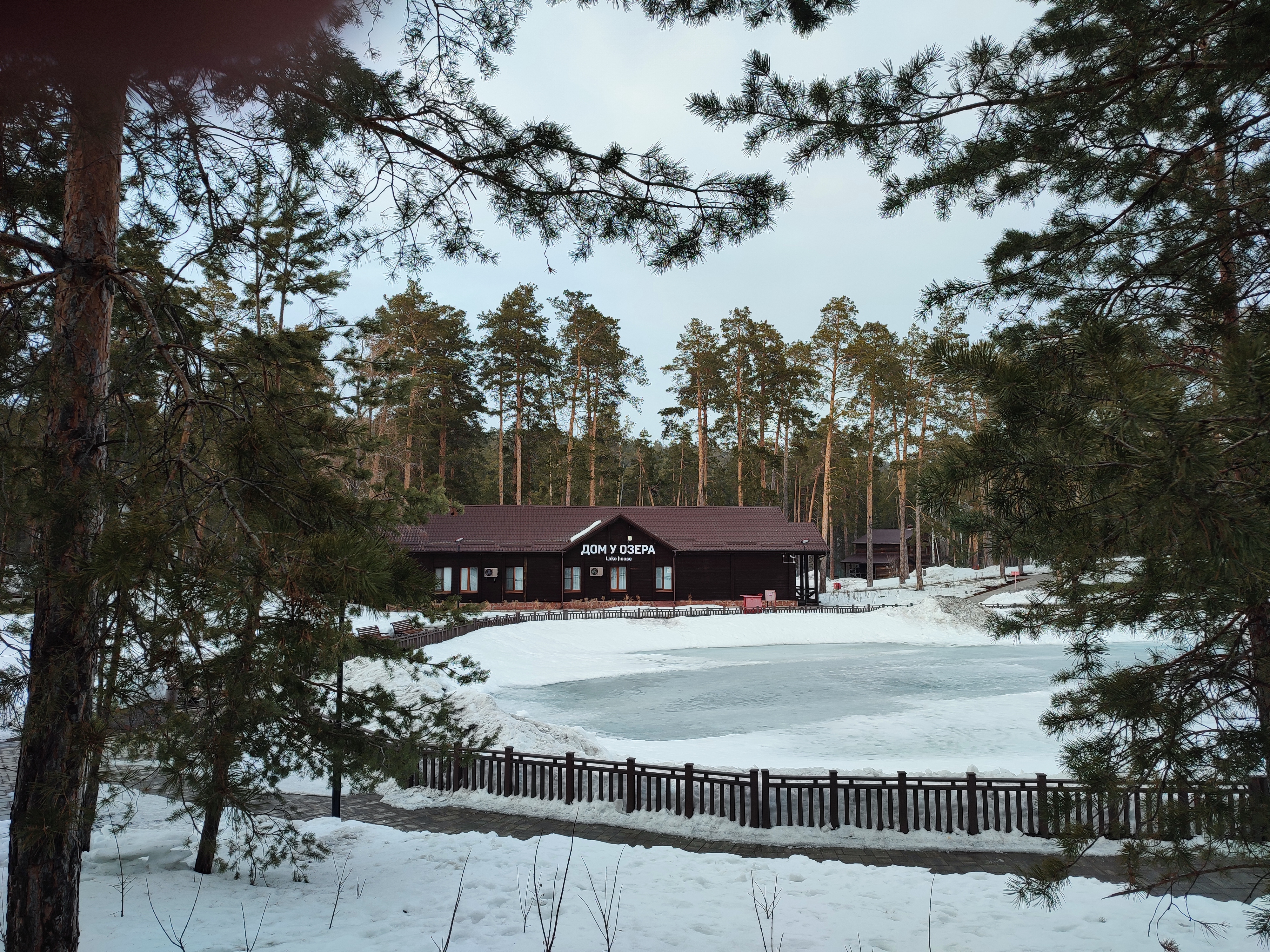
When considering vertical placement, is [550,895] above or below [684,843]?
above

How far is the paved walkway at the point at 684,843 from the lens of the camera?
778 cm

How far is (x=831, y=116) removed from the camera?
4.51 m

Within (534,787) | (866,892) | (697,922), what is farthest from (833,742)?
(697,922)

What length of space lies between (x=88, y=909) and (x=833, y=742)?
38.3 feet

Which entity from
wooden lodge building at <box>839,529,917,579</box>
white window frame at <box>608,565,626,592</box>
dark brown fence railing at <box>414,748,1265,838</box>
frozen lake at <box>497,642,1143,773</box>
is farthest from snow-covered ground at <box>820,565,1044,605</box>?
dark brown fence railing at <box>414,748,1265,838</box>

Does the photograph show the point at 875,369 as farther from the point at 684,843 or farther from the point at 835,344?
the point at 684,843

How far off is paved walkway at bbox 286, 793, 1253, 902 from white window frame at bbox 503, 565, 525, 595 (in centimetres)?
2542

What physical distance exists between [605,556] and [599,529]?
4.89 feet

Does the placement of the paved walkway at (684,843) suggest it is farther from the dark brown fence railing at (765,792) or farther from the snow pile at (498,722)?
the snow pile at (498,722)

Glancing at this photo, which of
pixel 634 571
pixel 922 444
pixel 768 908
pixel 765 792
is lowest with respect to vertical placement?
pixel 765 792

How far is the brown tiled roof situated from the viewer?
3638 cm

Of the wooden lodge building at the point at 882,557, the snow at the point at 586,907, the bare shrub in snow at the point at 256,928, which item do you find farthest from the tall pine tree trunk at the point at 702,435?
the bare shrub in snow at the point at 256,928

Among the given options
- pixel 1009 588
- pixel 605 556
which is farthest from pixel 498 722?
pixel 1009 588

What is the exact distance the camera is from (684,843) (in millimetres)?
9070
